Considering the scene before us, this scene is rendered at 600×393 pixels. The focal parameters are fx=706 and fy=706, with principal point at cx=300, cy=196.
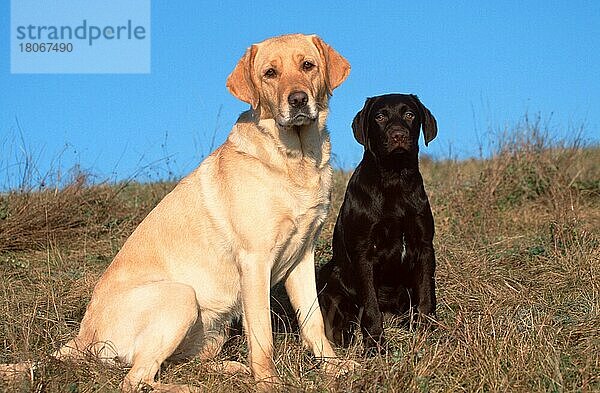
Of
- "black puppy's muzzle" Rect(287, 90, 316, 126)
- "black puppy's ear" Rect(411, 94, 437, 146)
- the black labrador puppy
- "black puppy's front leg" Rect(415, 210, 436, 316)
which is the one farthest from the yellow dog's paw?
"black puppy's ear" Rect(411, 94, 437, 146)

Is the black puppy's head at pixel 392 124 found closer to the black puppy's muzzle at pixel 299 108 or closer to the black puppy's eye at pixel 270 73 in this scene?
the black puppy's muzzle at pixel 299 108

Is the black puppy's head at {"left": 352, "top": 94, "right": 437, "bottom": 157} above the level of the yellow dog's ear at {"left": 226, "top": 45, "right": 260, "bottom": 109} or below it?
below

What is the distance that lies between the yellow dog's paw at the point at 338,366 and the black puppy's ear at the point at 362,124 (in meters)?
1.49

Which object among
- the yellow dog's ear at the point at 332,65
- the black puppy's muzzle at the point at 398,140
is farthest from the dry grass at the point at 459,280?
the yellow dog's ear at the point at 332,65

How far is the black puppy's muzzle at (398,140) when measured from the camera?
4.25 metres

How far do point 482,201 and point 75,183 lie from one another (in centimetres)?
442

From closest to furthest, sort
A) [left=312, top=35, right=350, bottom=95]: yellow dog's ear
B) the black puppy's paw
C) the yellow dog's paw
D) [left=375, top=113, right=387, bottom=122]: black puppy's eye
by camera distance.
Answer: the yellow dog's paw → [left=312, top=35, right=350, bottom=95]: yellow dog's ear → the black puppy's paw → [left=375, top=113, right=387, bottom=122]: black puppy's eye

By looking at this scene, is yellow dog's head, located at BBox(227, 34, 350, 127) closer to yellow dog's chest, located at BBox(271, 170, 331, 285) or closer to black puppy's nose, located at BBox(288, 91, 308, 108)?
black puppy's nose, located at BBox(288, 91, 308, 108)

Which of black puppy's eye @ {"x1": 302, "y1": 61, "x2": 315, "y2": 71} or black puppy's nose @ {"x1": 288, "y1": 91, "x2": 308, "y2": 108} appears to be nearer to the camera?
black puppy's nose @ {"x1": 288, "y1": 91, "x2": 308, "y2": 108}

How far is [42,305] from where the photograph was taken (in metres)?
5.05

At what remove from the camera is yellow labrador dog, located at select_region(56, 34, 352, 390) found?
11.7 feet

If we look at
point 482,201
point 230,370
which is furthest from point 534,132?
point 230,370

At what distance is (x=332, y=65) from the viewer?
3898 mm

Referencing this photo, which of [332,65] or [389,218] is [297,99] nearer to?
[332,65]
